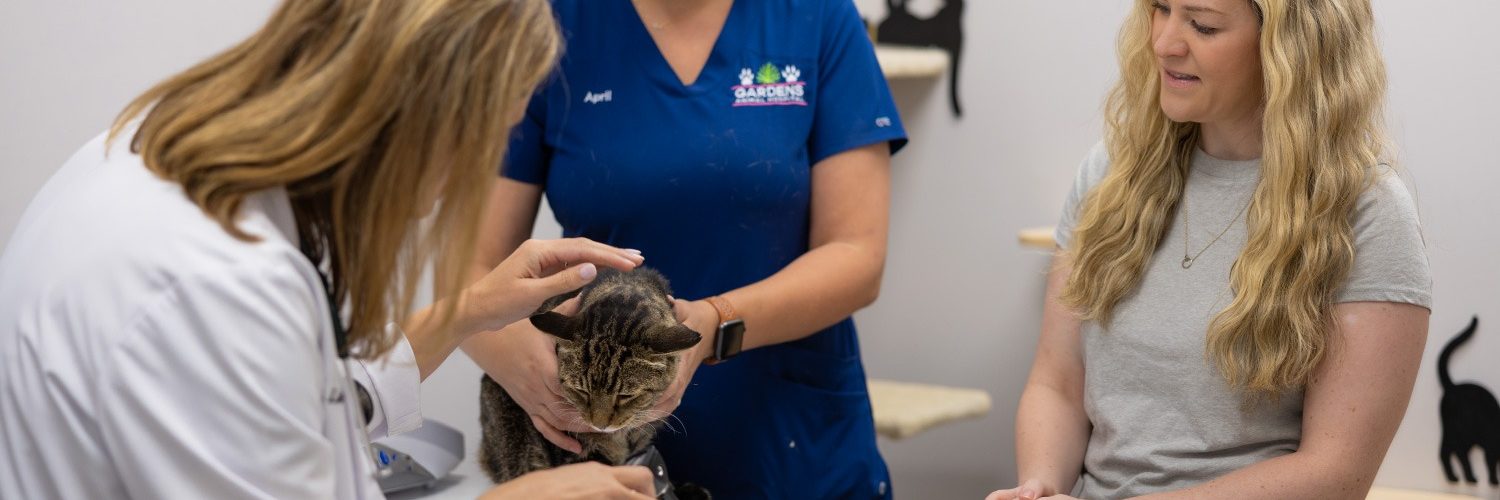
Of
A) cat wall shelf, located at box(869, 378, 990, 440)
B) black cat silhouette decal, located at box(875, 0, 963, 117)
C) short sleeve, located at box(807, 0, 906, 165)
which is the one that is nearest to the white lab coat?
short sleeve, located at box(807, 0, 906, 165)

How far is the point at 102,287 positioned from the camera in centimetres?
86

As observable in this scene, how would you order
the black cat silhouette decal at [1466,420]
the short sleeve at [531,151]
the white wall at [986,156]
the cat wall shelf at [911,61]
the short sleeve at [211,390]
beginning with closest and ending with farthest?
the short sleeve at [211,390] → the short sleeve at [531,151] → the white wall at [986,156] → the black cat silhouette decal at [1466,420] → the cat wall shelf at [911,61]

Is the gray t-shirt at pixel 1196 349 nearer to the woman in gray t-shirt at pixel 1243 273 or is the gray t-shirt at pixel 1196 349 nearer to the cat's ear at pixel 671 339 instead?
the woman in gray t-shirt at pixel 1243 273

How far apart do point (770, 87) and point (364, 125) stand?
885 mm

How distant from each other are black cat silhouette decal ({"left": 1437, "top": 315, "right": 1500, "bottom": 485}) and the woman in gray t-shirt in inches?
48.8

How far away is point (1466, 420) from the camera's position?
2520 mm

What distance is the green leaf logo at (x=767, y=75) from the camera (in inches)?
68.0

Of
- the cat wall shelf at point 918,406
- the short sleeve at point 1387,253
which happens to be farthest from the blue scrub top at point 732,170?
the cat wall shelf at point 918,406

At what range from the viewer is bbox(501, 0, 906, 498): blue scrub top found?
169 cm

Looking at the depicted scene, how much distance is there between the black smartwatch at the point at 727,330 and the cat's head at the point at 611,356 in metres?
0.06

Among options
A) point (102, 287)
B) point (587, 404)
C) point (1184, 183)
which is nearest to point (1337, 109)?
point (1184, 183)

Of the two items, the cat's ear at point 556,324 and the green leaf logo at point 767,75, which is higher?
the green leaf logo at point 767,75

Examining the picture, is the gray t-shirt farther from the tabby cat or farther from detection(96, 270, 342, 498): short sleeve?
detection(96, 270, 342, 498): short sleeve

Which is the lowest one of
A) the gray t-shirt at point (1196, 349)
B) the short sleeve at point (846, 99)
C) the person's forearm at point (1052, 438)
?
the person's forearm at point (1052, 438)
